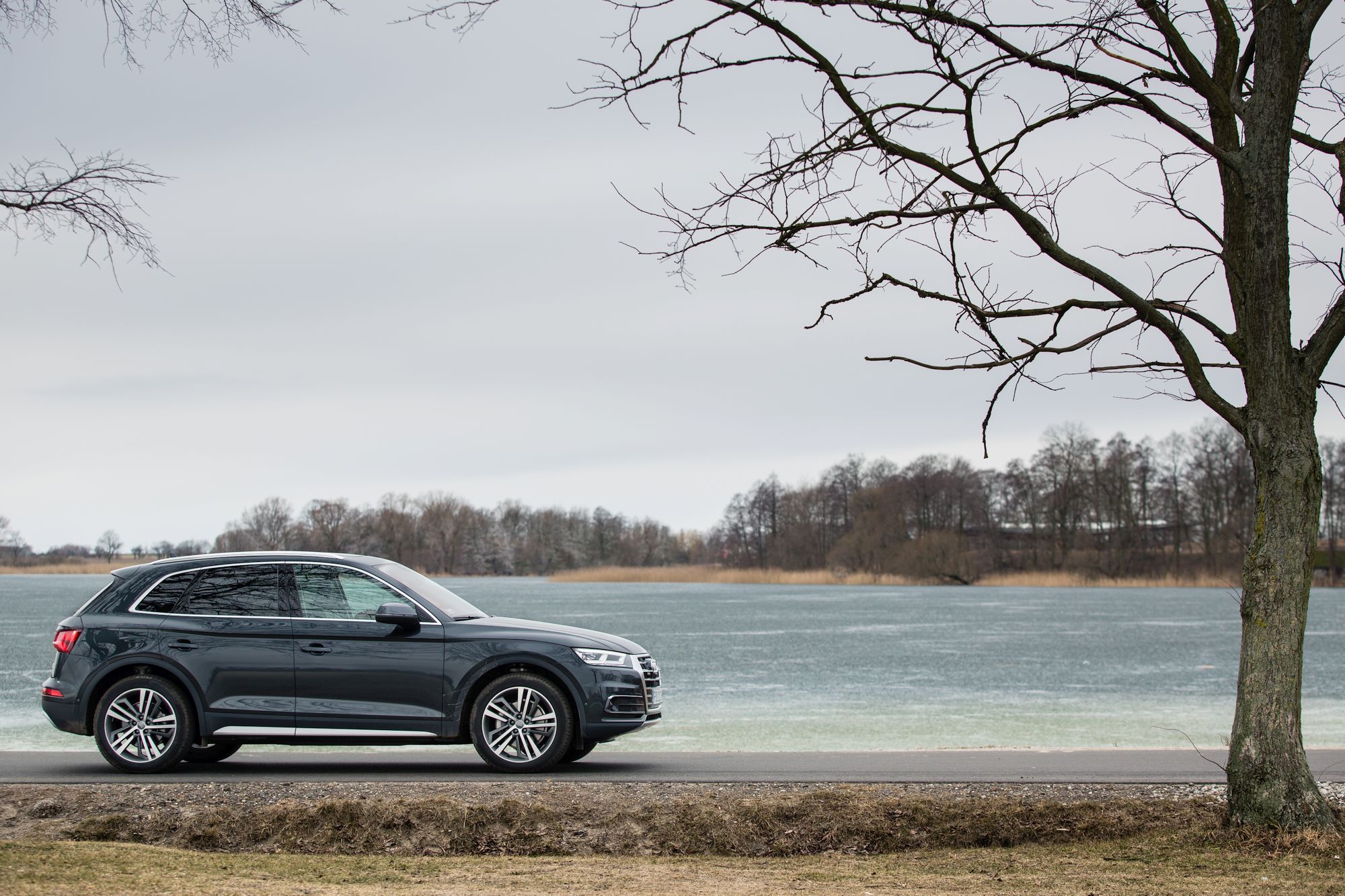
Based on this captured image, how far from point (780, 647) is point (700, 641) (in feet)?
10.4

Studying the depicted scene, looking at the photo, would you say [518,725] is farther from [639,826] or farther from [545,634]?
[639,826]

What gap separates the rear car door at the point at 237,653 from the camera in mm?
10867

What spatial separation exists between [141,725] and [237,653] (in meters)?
0.97

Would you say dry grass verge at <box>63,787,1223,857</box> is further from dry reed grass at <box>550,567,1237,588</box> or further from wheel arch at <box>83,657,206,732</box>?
dry reed grass at <box>550,567,1237,588</box>

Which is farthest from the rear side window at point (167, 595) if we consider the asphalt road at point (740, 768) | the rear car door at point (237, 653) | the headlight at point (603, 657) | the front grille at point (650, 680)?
the front grille at point (650, 680)

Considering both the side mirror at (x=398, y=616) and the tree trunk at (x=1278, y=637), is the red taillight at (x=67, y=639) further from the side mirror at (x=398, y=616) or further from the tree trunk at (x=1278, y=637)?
the tree trunk at (x=1278, y=637)

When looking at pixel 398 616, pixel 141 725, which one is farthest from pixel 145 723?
pixel 398 616

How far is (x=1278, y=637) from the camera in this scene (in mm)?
8398

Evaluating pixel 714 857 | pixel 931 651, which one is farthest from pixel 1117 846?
pixel 931 651

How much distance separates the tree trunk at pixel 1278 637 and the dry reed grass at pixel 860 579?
289 feet

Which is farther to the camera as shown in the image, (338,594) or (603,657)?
(338,594)

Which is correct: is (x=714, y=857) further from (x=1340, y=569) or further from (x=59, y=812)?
(x=1340, y=569)

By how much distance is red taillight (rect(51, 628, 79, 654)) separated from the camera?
11047mm

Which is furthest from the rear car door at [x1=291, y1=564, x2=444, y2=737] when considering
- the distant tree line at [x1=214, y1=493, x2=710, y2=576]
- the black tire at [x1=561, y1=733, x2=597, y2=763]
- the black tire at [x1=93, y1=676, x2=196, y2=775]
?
the distant tree line at [x1=214, y1=493, x2=710, y2=576]
